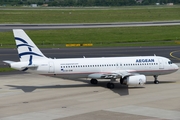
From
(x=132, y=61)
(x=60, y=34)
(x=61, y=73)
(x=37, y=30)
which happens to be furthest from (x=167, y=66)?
(x=37, y=30)

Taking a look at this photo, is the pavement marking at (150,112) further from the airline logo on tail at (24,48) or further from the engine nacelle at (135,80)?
the airline logo on tail at (24,48)

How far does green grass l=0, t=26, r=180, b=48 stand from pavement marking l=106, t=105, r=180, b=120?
6631cm

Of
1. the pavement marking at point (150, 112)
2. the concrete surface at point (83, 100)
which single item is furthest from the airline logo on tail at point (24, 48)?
the pavement marking at point (150, 112)

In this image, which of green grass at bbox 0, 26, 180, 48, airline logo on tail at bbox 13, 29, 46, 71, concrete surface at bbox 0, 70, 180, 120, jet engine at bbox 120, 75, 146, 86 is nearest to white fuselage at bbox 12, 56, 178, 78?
airline logo on tail at bbox 13, 29, 46, 71

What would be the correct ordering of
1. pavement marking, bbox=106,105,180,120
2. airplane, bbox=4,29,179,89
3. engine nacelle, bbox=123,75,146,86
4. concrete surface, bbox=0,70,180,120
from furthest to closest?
airplane, bbox=4,29,179,89
engine nacelle, bbox=123,75,146,86
concrete surface, bbox=0,70,180,120
pavement marking, bbox=106,105,180,120

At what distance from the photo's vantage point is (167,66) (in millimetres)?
64312

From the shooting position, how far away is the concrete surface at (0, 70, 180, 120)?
45.2 meters

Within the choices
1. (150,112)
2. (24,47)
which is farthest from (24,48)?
(150,112)

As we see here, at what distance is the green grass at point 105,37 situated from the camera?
117875 mm

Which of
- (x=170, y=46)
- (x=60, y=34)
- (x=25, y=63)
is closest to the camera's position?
(x=25, y=63)

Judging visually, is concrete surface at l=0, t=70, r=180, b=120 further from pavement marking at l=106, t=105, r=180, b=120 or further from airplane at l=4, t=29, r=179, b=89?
airplane at l=4, t=29, r=179, b=89

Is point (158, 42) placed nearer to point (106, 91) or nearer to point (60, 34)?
point (60, 34)

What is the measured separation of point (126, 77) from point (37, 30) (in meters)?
82.9

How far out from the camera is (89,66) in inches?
2400
